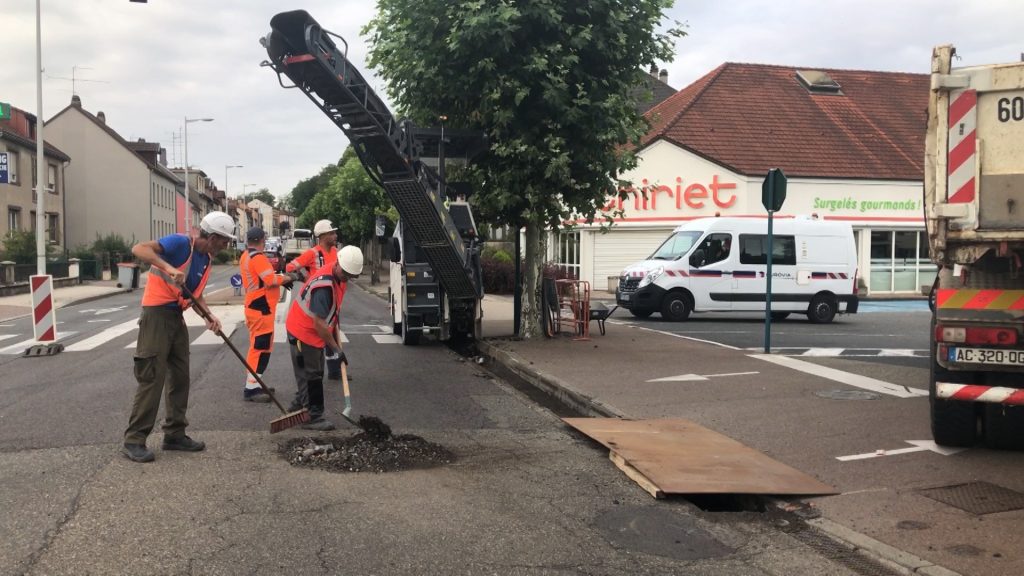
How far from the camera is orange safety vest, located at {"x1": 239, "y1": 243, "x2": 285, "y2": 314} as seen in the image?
8414mm

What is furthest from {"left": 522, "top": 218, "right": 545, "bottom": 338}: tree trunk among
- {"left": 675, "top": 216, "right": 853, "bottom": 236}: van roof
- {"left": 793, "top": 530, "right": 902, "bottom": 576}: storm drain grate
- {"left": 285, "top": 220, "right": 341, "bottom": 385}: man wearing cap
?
{"left": 793, "top": 530, "right": 902, "bottom": 576}: storm drain grate

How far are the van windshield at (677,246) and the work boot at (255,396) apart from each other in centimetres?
1205

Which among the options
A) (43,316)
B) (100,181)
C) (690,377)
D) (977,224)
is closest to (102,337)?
(43,316)

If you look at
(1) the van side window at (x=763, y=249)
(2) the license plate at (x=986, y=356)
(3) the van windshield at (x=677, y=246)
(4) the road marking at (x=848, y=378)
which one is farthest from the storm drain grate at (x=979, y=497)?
(1) the van side window at (x=763, y=249)

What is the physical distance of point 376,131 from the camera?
35.3ft

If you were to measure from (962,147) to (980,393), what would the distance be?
5.41 ft

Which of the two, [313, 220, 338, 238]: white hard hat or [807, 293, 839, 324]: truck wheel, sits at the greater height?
[313, 220, 338, 238]: white hard hat

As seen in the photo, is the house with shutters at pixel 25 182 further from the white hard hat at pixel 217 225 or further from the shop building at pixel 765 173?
the white hard hat at pixel 217 225

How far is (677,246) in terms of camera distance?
1905cm

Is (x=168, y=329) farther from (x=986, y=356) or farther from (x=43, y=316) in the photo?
(x=43, y=316)

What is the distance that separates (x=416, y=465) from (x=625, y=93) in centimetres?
844

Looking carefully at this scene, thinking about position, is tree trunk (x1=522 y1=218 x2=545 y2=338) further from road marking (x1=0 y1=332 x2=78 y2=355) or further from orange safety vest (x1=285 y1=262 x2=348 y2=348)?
road marking (x1=0 y1=332 x2=78 y2=355)

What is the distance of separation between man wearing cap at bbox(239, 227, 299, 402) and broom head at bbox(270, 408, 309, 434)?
65.2 inches

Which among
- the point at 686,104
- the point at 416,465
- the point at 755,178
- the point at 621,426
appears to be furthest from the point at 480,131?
the point at 686,104
